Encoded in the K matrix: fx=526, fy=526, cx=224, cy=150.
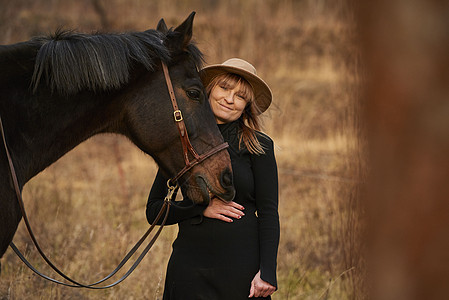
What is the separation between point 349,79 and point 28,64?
240cm

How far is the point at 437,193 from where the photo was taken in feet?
0.95

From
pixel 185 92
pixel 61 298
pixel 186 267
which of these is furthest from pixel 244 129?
pixel 61 298

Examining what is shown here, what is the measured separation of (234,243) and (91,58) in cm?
115

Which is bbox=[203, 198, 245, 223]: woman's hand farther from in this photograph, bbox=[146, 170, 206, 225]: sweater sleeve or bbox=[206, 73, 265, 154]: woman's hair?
bbox=[206, 73, 265, 154]: woman's hair

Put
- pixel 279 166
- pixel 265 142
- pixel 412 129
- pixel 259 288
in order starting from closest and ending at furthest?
pixel 412 129, pixel 259 288, pixel 265 142, pixel 279 166

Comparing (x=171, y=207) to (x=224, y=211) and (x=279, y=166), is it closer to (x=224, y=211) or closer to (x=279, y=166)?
(x=224, y=211)

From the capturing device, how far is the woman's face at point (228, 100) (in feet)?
9.15

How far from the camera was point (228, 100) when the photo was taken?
109 inches

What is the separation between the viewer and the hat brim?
2816 mm

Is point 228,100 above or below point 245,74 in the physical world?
below

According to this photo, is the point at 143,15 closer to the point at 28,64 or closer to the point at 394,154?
the point at 28,64

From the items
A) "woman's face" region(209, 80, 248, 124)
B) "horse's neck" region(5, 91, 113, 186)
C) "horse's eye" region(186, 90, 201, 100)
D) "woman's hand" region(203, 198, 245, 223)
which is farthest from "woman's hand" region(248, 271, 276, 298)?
"horse's neck" region(5, 91, 113, 186)

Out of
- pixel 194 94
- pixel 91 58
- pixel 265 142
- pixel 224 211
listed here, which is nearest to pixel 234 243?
pixel 224 211

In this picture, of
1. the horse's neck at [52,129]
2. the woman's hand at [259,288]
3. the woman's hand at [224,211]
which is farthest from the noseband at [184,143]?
the woman's hand at [259,288]
